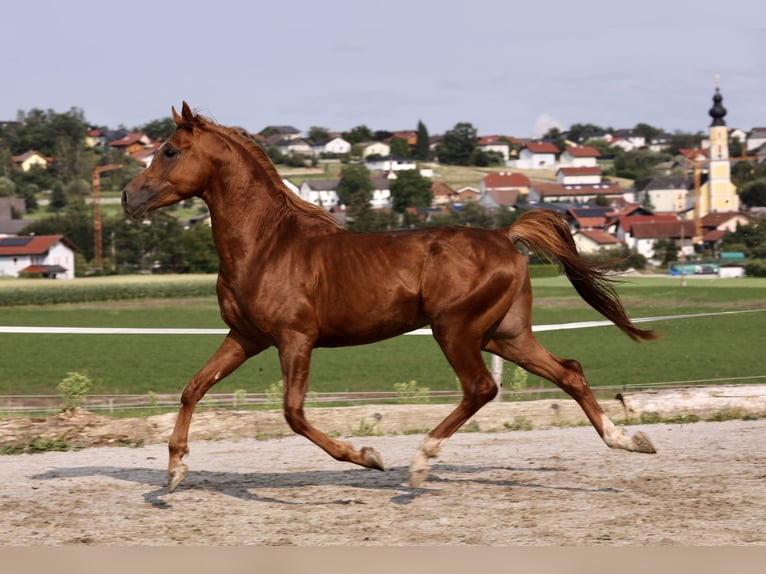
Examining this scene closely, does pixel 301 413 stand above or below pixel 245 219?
below

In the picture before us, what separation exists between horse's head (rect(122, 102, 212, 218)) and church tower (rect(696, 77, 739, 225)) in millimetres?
144255

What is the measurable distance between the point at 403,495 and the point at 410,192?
421 ft

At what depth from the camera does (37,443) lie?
8453mm

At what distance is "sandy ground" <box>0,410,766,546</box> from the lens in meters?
5.27

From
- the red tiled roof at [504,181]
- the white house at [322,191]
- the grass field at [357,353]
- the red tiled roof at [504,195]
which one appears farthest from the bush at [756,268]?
the red tiled roof at [504,181]

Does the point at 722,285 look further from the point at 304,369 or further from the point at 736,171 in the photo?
the point at 736,171

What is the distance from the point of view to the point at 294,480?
6.99 m

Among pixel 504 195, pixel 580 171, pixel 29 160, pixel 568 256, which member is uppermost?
pixel 568 256

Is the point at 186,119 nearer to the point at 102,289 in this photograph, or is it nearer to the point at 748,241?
the point at 102,289

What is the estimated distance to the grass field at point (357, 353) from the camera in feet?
79.7

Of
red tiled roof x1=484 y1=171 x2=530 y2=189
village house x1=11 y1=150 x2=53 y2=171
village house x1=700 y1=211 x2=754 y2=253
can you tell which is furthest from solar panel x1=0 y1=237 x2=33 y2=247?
red tiled roof x1=484 y1=171 x2=530 y2=189

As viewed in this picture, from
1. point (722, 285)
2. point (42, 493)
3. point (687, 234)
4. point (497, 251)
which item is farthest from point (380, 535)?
point (687, 234)

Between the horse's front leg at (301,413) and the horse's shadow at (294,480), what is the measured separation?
316 mm

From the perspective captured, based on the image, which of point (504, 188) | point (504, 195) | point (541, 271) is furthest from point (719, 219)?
point (504, 188)
